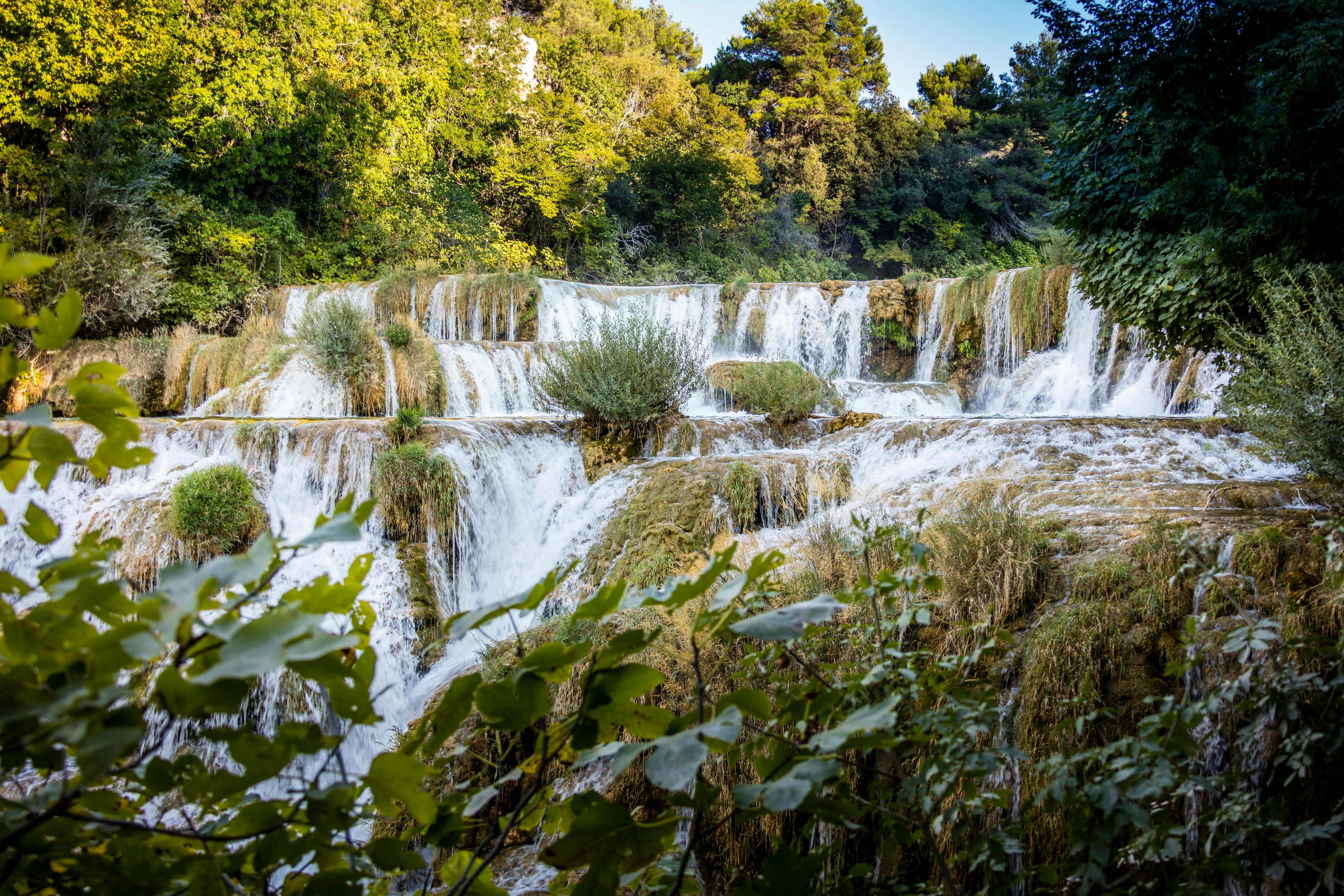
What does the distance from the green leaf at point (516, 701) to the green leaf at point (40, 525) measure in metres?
0.42

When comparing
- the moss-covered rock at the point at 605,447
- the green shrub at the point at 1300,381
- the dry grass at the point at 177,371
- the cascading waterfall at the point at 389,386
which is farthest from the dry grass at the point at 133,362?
the green shrub at the point at 1300,381

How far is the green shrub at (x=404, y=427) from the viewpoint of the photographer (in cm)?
693

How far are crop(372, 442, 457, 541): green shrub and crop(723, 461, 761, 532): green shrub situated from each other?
2.66m

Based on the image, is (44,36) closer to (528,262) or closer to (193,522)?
(528,262)

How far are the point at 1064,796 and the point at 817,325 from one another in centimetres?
1395

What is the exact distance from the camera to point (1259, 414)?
4.25 meters

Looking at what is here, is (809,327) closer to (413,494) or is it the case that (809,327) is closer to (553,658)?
(413,494)

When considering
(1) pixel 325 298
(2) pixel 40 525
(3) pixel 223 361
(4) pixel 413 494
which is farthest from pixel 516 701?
(1) pixel 325 298

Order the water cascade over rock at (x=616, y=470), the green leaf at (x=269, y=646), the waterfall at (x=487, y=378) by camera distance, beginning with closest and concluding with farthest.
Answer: the green leaf at (x=269, y=646), the water cascade over rock at (x=616, y=470), the waterfall at (x=487, y=378)

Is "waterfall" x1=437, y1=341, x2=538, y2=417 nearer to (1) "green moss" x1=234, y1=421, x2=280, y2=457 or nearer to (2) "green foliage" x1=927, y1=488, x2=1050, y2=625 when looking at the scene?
(1) "green moss" x1=234, y1=421, x2=280, y2=457

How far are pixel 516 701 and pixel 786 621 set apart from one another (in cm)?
25

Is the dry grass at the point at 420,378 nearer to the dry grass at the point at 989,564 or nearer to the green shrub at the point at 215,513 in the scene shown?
the green shrub at the point at 215,513

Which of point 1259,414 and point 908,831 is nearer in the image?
point 908,831

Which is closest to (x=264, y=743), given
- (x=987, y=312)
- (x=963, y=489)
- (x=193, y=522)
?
(x=963, y=489)
